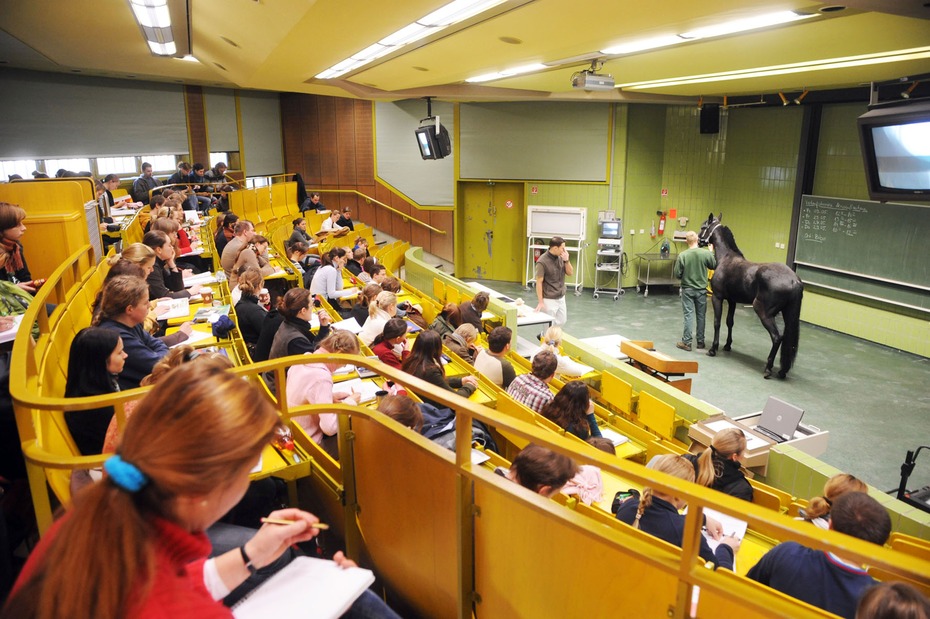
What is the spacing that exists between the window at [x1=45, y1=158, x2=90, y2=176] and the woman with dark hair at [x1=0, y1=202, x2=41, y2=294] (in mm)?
9683

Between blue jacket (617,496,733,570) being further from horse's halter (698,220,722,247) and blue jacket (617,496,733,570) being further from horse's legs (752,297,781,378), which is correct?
horse's halter (698,220,722,247)

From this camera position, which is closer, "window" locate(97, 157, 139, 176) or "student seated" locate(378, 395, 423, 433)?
"student seated" locate(378, 395, 423, 433)

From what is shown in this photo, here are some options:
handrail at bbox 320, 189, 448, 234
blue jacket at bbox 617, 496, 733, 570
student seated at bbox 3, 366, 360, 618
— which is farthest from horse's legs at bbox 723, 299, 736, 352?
student seated at bbox 3, 366, 360, 618

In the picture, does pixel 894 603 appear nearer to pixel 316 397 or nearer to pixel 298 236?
pixel 316 397

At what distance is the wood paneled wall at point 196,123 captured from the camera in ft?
49.1

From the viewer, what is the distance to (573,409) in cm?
439

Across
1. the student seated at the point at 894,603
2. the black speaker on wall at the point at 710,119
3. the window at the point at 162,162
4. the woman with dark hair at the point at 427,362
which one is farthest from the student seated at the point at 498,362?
the window at the point at 162,162

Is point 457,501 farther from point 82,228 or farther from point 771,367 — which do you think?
point 771,367

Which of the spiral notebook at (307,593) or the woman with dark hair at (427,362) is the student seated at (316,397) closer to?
the woman with dark hair at (427,362)

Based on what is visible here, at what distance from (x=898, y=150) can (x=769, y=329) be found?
13.2ft

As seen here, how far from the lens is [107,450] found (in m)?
2.61

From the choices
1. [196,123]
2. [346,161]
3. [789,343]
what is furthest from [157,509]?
[196,123]

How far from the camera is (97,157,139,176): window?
1383 centimetres

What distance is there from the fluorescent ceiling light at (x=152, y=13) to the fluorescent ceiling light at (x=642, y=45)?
4216 millimetres
